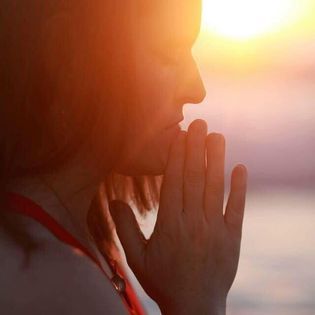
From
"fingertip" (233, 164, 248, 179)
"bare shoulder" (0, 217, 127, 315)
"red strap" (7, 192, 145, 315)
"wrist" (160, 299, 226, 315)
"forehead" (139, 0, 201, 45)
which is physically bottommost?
"bare shoulder" (0, 217, 127, 315)

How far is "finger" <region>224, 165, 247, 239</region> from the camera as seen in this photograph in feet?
→ 6.55

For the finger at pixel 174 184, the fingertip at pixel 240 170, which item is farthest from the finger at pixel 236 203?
the finger at pixel 174 184

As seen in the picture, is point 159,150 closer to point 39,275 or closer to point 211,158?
point 211,158

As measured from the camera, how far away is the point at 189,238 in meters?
1.95

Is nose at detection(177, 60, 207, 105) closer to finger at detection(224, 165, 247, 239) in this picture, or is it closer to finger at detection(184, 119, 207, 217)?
finger at detection(184, 119, 207, 217)

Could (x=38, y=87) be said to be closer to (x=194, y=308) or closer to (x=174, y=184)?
(x=174, y=184)

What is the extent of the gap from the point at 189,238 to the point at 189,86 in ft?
1.01

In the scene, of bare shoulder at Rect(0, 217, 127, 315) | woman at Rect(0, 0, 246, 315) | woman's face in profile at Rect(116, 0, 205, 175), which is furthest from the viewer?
woman's face in profile at Rect(116, 0, 205, 175)

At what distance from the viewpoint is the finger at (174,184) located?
1.94 meters

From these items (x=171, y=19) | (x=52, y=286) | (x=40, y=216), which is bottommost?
(x=52, y=286)

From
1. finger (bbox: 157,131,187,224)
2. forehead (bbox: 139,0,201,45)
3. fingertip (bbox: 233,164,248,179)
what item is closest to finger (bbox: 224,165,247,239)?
fingertip (bbox: 233,164,248,179)

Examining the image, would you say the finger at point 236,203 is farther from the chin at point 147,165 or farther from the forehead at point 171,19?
the forehead at point 171,19

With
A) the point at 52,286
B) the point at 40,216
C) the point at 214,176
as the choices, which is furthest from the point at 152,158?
the point at 52,286

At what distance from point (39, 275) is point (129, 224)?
35 centimetres
